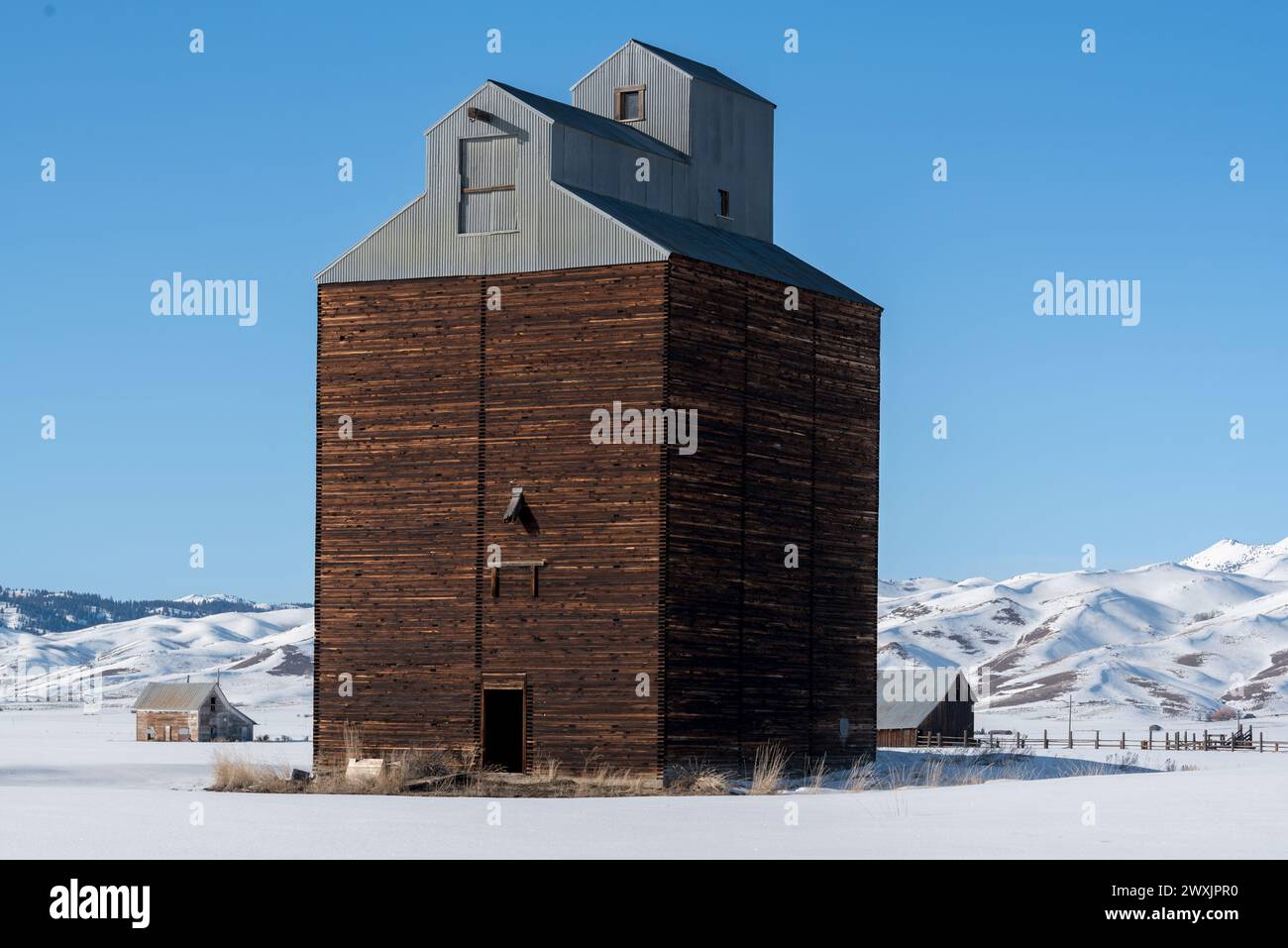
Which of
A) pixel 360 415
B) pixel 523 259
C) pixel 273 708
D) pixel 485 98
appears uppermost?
pixel 485 98

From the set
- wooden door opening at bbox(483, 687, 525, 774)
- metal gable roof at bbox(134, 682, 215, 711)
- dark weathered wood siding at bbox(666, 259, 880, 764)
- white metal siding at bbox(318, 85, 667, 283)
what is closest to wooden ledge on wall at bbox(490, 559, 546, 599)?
wooden door opening at bbox(483, 687, 525, 774)

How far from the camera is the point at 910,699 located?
302 feet

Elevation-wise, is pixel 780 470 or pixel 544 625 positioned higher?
pixel 780 470

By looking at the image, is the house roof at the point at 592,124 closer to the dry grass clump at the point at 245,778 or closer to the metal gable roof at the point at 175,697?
the dry grass clump at the point at 245,778

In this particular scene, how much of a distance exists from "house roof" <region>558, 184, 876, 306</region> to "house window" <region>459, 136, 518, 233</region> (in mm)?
1483

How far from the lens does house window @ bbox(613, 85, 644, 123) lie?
54375 mm

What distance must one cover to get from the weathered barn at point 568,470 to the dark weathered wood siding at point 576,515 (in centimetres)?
6

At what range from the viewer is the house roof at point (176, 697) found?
330 feet

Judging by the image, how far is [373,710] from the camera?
48.4 metres

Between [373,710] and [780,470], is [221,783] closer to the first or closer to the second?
[373,710]

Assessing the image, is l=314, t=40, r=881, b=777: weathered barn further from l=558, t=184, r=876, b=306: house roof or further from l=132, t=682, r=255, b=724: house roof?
l=132, t=682, r=255, b=724: house roof
